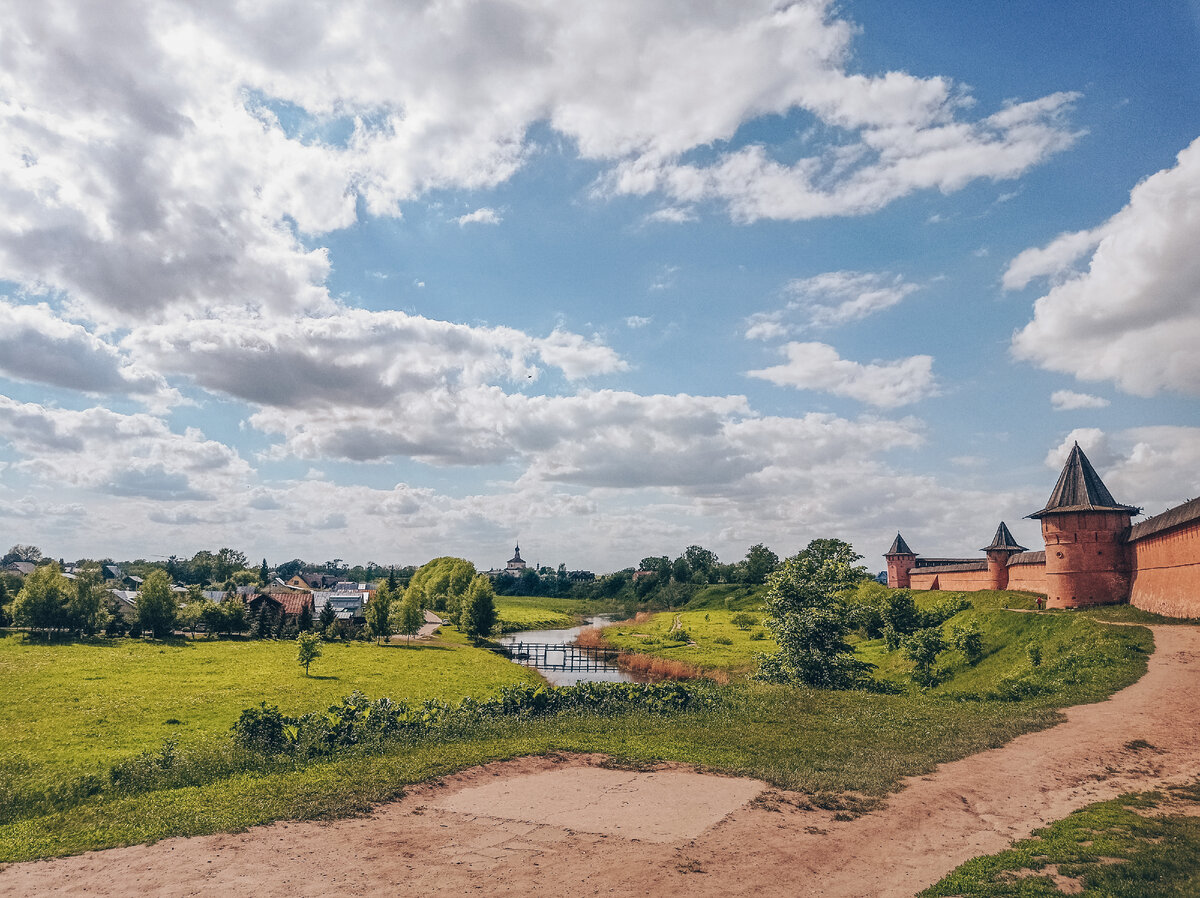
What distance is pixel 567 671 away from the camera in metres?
49.5

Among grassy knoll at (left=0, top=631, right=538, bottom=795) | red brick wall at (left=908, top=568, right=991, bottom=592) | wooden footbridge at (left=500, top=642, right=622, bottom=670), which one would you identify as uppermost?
red brick wall at (left=908, top=568, right=991, bottom=592)

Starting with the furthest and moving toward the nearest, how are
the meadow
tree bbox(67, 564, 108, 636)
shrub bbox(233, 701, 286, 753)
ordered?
tree bbox(67, 564, 108, 636)
shrub bbox(233, 701, 286, 753)
the meadow

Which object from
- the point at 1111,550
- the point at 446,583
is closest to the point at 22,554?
the point at 446,583

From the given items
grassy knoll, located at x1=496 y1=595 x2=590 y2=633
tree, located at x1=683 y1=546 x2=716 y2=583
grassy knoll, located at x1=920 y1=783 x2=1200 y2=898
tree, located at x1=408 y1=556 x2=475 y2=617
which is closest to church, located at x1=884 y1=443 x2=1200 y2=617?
grassy knoll, located at x1=920 y1=783 x2=1200 y2=898

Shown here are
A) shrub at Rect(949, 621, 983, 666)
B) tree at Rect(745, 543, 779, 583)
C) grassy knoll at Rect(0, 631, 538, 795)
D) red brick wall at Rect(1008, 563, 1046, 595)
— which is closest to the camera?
grassy knoll at Rect(0, 631, 538, 795)

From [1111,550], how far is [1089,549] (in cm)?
109

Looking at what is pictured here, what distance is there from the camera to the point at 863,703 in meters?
21.0

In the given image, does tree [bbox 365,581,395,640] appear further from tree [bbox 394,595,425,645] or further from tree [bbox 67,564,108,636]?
tree [bbox 67,564,108,636]

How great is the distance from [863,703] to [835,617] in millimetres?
5238

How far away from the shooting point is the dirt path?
8.98 meters

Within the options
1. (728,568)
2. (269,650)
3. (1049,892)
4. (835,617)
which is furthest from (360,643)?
(728,568)

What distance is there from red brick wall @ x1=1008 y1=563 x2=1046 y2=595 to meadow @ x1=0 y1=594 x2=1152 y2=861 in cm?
968

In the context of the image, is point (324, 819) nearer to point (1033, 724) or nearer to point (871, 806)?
point (871, 806)

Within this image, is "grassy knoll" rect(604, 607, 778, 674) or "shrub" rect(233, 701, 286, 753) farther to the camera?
"grassy knoll" rect(604, 607, 778, 674)
